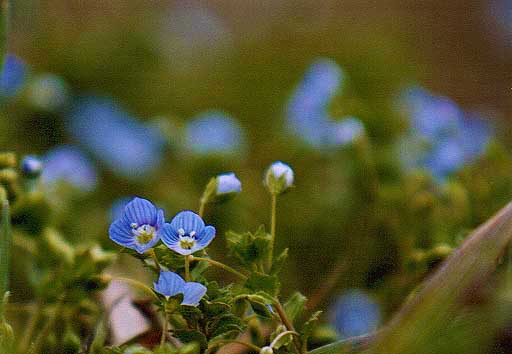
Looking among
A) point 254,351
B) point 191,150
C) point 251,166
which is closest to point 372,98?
point 251,166

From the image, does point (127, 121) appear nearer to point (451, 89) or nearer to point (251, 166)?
point (251, 166)

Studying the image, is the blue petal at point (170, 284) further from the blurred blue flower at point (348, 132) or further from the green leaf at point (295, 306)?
the blurred blue flower at point (348, 132)

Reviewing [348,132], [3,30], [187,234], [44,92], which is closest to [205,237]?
[187,234]

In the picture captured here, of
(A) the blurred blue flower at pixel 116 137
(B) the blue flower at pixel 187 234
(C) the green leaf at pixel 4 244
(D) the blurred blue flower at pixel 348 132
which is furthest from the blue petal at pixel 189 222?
(A) the blurred blue flower at pixel 116 137


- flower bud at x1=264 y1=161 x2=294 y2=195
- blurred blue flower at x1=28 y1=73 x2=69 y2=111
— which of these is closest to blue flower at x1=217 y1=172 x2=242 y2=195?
flower bud at x1=264 y1=161 x2=294 y2=195

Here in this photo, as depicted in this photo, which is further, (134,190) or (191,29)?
(191,29)

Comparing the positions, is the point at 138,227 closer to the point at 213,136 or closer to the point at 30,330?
the point at 30,330
